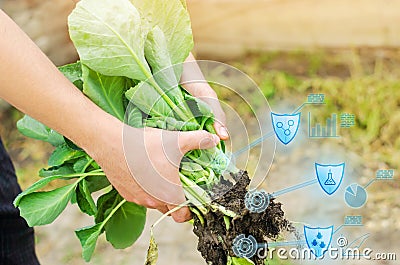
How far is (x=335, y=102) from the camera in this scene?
2621mm

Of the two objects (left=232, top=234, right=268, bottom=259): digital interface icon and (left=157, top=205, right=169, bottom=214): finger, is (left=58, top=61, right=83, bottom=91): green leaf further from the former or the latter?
(left=232, top=234, right=268, bottom=259): digital interface icon

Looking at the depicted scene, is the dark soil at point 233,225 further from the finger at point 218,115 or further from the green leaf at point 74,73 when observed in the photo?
the green leaf at point 74,73

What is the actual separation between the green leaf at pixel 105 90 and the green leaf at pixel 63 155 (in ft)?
0.42

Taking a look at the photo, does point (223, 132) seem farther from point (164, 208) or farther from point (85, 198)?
point (85, 198)

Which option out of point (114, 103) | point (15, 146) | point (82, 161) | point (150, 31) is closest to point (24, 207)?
point (82, 161)

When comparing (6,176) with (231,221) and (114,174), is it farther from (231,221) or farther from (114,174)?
(231,221)

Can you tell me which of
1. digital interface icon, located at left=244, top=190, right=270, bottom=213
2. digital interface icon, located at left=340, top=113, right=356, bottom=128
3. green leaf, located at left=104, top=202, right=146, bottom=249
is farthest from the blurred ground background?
digital interface icon, located at left=244, top=190, right=270, bottom=213

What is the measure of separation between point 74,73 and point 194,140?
0.85ft

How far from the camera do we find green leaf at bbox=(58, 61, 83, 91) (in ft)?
3.72

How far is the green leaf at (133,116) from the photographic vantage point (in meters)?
1.08

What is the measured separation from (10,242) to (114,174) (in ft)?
1.62

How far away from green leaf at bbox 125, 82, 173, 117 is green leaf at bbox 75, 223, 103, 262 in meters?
0.24

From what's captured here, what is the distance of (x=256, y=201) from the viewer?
1.02m

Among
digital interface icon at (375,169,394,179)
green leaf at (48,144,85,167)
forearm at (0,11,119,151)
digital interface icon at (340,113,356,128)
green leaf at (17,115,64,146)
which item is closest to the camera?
forearm at (0,11,119,151)
